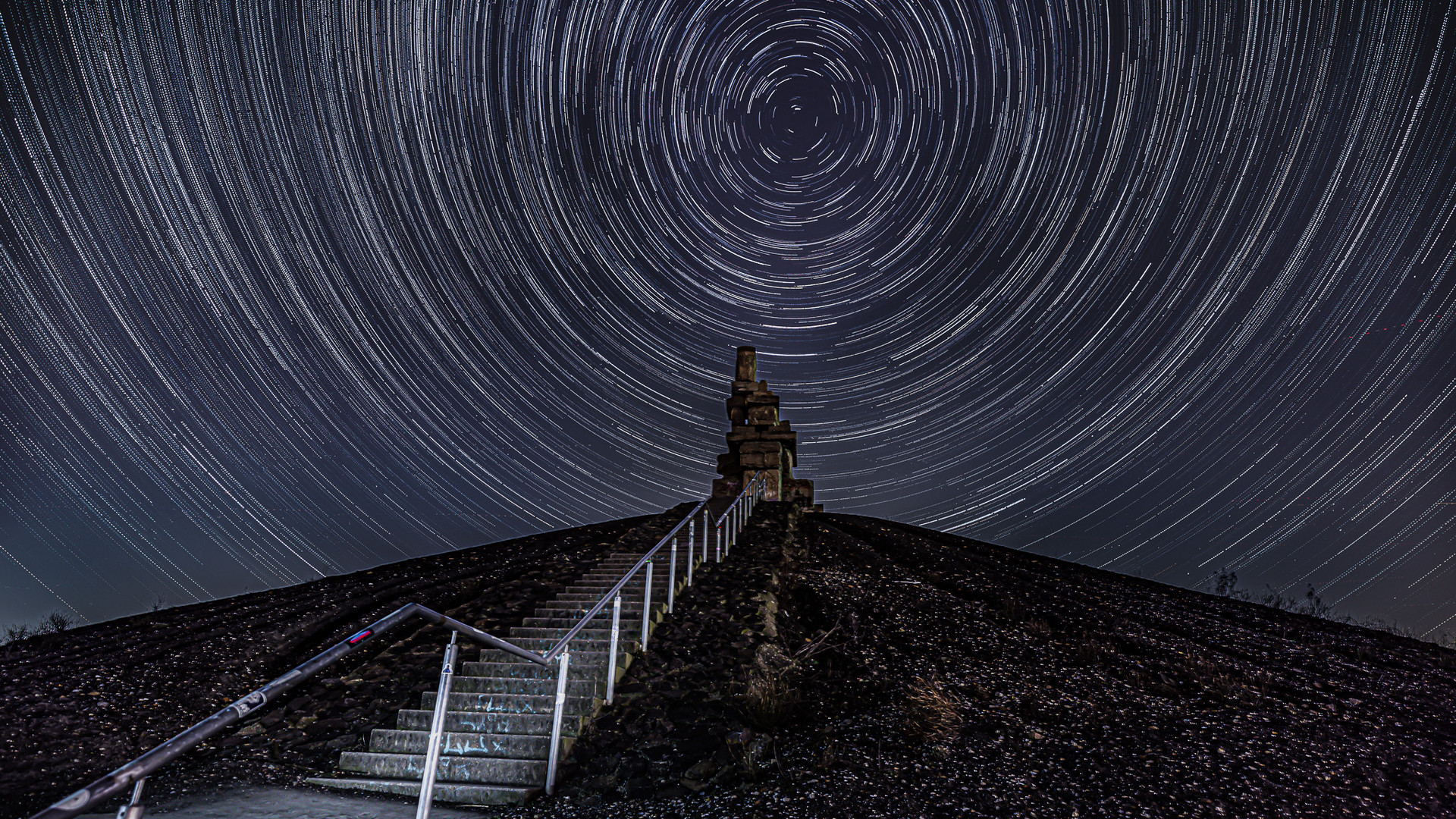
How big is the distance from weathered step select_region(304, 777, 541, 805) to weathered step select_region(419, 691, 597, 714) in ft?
3.60

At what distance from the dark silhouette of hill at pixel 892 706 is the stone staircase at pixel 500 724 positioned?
298 mm

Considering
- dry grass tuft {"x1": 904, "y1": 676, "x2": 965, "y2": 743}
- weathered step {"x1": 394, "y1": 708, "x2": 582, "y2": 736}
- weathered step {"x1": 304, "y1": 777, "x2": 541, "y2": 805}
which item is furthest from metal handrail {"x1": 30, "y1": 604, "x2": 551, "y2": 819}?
dry grass tuft {"x1": 904, "y1": 676, "x2": 965, "y2": 743}

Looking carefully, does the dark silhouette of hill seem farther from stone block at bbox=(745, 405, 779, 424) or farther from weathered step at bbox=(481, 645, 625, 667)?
stone block at bbox=(745, 405, 779, 424)

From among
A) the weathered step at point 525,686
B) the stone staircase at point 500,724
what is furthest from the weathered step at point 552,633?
the weathered step at point 525,686

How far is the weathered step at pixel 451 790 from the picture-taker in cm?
623

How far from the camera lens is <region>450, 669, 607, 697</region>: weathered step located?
7.94 meters

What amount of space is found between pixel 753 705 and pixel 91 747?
6816mm

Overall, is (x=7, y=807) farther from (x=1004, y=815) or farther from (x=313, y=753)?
(x=1004, y=815)

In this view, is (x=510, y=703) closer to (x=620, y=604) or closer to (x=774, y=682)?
(x=620, y=604)

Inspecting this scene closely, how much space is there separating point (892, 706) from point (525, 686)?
406 centimetres

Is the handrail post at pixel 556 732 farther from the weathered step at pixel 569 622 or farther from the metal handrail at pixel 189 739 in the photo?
the weathered step at pixel 569 622

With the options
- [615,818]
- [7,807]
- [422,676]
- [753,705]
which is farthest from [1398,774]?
[7,807]

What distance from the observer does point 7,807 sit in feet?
20.4

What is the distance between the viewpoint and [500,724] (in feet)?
24.6
